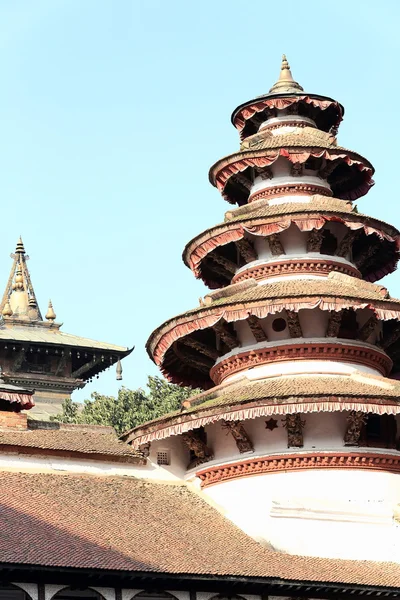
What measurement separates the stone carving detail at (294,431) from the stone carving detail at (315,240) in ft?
18.2

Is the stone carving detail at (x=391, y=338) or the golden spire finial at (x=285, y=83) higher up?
the golden spire finial at (x=285, y=83)

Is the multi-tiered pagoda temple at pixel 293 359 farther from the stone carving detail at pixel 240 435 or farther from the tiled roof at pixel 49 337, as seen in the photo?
the tiled roof at pixel 49 337

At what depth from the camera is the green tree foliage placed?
56.0 meters

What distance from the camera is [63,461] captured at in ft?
83.7

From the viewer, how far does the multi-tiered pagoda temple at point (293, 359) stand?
25.0 m

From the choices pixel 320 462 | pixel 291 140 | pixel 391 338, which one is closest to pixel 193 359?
pixel 391 338

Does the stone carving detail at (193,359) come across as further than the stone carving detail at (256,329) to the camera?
Yes

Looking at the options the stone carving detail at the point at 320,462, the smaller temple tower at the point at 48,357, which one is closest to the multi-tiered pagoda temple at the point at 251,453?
the stone carving detail at the point at 320,462

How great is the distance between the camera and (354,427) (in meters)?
25.5

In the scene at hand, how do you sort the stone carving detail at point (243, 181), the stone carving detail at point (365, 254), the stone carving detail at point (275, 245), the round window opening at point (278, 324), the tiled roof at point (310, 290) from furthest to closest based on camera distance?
the stone carving detail at point (243, 181) → the stone carving detail at point (365, 254) → the stone carving detail at point (275, 245) → the round window opening at point (278, 324) → the tiled roof at point (310, 290)

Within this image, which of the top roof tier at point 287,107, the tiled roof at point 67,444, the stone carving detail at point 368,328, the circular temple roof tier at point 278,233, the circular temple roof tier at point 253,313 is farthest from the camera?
the top roof tier at point 287,107

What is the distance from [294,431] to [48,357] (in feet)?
128

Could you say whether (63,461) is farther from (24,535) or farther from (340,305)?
(340,305)

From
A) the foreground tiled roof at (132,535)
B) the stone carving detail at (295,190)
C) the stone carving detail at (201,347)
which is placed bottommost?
the foreground tiled roof at (132,535)
